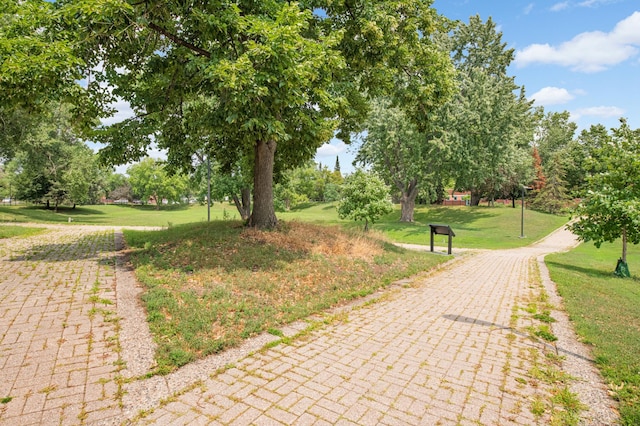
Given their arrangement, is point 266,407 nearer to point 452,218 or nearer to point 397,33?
point 397,33

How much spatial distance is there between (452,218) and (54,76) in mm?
36193

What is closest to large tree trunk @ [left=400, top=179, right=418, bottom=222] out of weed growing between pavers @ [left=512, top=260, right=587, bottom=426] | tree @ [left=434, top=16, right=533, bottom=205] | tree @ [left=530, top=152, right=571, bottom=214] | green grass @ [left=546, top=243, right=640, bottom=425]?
tree @ [left=434, top=16, right=533, bottom=205]

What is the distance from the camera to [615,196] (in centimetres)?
1088

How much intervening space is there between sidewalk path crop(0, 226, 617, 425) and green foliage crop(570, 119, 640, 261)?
6850 mm

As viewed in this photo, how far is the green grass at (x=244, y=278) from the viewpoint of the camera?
4.59 metres

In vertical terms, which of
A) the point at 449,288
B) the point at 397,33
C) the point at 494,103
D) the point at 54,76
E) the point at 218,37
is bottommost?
the point at 449,288

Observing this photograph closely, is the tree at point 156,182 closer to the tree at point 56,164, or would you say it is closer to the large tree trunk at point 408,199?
Result: the tree at point 56,164

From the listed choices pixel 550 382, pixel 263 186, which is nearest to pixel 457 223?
pixel 263 186

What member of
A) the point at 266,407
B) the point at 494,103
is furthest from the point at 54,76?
the point at 494,103

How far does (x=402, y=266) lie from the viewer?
1013 cm

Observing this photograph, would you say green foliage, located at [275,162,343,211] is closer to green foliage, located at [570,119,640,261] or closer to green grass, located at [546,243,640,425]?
green foliage, located at [570,119,640,261]

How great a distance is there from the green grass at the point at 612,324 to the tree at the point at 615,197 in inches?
57.9

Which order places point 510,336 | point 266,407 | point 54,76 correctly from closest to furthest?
point 266,407, point 510,336, point 54,76

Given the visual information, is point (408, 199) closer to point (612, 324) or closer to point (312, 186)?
point (612, 324)
